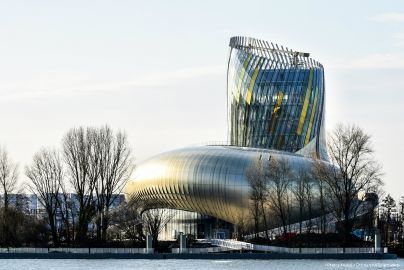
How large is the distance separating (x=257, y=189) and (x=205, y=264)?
1078 inches

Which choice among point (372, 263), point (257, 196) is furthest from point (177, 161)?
point (372, 263)

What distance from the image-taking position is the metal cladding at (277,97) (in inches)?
6432

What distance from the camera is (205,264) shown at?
90875 millimetres

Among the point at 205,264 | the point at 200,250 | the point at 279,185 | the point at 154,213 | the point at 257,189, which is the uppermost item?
the point at 279,185

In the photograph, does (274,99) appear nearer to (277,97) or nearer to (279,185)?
(277,97)

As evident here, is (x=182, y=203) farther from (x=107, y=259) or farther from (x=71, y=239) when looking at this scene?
(x=107, y=259)

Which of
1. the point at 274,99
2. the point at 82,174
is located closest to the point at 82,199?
the point at 82,174

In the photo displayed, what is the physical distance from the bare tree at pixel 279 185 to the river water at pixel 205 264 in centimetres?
1813

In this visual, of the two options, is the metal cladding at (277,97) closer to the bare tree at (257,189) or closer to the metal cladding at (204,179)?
the metal cladding at (204,179)

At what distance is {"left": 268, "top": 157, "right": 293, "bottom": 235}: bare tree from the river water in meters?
18.1

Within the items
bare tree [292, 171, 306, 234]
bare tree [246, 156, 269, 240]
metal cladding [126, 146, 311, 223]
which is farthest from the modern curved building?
bare tree [292, 171, 306, 234]

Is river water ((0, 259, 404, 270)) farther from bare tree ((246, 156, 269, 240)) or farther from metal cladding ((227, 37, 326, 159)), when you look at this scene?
metal cladding ((227, 37, 326, 159))

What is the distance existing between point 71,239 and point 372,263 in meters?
39.4

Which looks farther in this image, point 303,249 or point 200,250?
point 200,250
